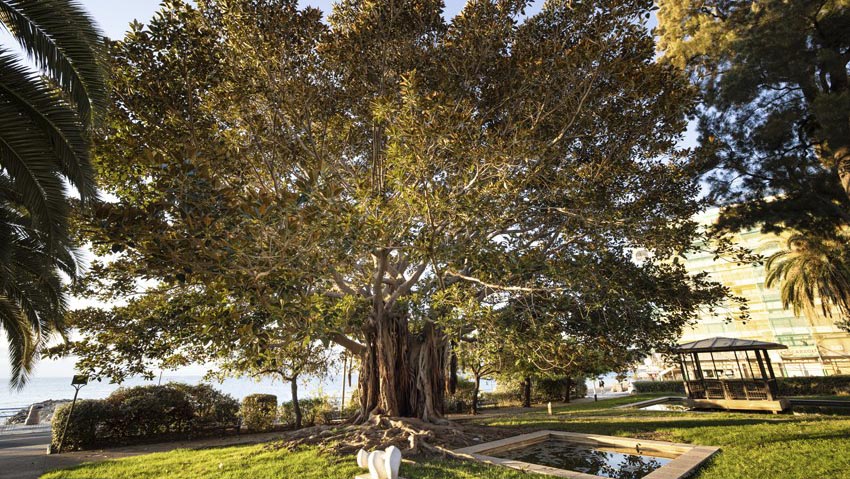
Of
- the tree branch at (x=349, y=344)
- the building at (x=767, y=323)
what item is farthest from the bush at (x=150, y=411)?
the building at (x=767, y=323)

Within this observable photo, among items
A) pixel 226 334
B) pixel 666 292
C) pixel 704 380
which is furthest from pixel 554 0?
pixel 704 380

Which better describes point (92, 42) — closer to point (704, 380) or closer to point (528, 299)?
point (528, 299)

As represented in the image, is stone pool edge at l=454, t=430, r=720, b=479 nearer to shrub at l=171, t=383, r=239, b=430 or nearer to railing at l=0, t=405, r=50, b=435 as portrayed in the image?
shrub at l=171, t=383, r=239, b=430

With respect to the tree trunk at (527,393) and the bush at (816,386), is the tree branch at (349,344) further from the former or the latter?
the bush at (816,386)

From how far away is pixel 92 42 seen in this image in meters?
6.03

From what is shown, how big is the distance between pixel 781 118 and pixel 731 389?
10251mm

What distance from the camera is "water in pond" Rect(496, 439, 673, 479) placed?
279 inches

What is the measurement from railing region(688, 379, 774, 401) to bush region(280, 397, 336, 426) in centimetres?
1546

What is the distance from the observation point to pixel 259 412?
16.3m

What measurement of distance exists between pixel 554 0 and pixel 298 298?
8.53 meters

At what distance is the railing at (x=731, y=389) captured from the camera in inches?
570

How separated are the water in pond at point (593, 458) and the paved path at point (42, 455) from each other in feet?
31.9

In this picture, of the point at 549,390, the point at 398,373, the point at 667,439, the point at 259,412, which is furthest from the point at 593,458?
the point at 549,390

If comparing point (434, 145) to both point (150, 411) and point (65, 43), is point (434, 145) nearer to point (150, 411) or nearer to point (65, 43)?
point (65, 43)
